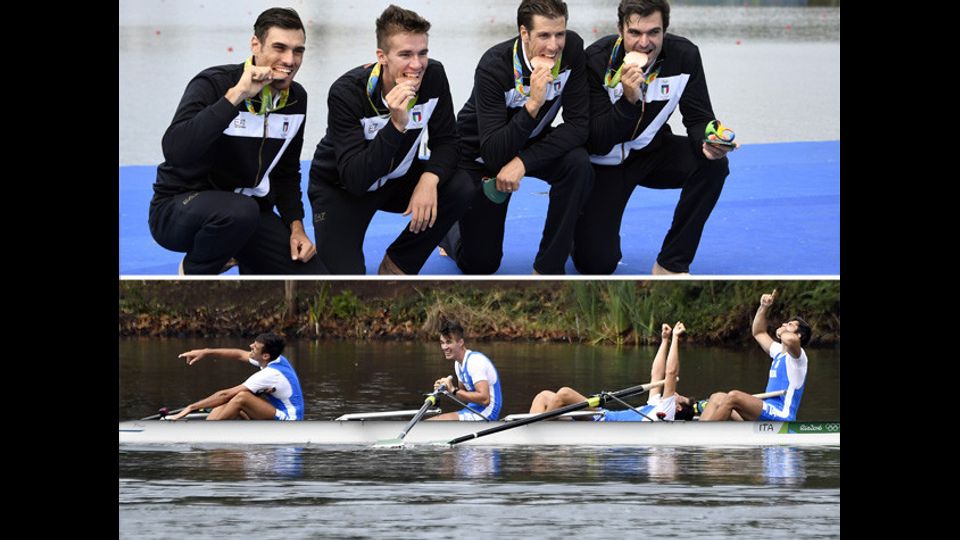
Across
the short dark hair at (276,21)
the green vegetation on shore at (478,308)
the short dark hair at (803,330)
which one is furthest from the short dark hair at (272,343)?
the short dark hair at (803,330)

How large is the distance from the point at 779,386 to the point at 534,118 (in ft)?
9.31

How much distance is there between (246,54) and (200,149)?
79cm

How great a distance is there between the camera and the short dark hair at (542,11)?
11609 millimetres

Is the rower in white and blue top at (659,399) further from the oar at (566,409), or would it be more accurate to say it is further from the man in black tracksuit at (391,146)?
the man in black tracksuit at (391,146)

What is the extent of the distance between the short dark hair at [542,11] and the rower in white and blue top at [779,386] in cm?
263

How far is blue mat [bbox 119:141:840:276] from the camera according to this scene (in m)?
12.0

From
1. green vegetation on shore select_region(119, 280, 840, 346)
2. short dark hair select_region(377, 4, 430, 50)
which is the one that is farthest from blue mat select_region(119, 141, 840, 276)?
short dark hair select_region(377, 4, 430, 50)

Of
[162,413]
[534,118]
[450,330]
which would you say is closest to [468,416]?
[450,330]

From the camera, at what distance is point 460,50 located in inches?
460

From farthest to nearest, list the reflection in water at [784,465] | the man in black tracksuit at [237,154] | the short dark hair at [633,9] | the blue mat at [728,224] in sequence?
1. the blue mat at [728,224]
2. the short dark hair at [633,9]
3. the man in black tracksuit at [237,154]
4. the reflection in water at [784,465]

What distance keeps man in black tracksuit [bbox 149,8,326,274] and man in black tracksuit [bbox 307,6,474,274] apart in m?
0.24

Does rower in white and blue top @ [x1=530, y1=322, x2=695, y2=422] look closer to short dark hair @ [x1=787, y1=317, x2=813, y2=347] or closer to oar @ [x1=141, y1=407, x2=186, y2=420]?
short dark hair @ [x1=787, y1=317, x2=813, y2=347]
